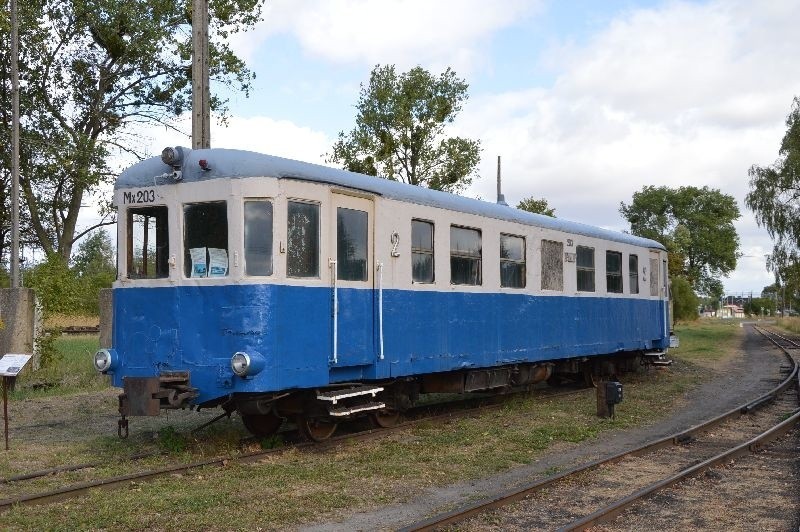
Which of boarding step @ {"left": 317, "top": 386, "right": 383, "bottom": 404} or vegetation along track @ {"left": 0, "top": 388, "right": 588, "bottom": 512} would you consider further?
boarding step @ {"left": 317, "top": 386, "right": 383, "bottom": 404}

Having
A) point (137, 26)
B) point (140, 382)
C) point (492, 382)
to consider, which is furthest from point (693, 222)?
point (140, 382)

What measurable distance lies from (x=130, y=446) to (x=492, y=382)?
5.59 meters

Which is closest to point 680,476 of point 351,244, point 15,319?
point 351,244

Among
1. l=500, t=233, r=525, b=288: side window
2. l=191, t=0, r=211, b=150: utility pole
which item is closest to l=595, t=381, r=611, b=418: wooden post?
l=500, t=233, r=525, b=288: side window

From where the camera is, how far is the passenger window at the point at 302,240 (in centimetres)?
912

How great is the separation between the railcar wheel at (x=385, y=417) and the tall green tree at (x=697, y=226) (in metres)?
69.1

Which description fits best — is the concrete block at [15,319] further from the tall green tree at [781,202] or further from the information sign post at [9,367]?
the tall green tree at [781,202]

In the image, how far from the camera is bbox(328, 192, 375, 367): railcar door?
9.55m

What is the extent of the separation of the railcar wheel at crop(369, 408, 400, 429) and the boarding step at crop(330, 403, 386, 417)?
73cm

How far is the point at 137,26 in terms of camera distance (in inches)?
1030

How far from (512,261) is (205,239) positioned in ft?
19.1

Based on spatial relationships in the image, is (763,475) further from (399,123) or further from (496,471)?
(399,123)

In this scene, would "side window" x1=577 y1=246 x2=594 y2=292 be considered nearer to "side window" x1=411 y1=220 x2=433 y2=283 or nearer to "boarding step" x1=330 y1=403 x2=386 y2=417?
"side window" x1=411 y1=220 x2=433 y2=283

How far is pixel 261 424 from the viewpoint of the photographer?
10.5 metres
